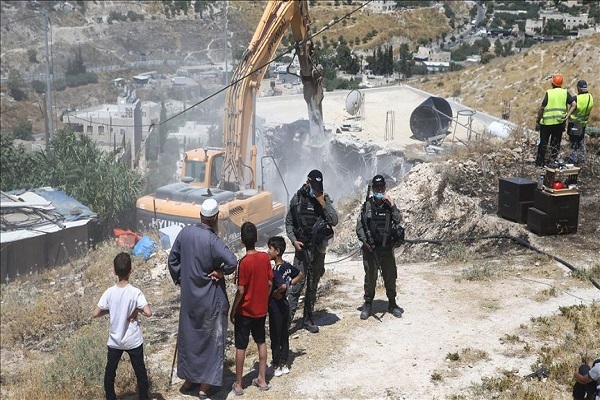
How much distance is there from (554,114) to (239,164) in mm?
7214

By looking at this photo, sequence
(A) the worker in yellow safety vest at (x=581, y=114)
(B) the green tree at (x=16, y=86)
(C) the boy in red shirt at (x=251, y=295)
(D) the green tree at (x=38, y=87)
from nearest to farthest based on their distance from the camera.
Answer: (C) the boy in red shirt at (x=251, y=295), (A) the worker in yellow safety vest at (x=581, y=114), (B) the green tree at (x=16, y=86), (D) the green tree at (x=38, y=87)

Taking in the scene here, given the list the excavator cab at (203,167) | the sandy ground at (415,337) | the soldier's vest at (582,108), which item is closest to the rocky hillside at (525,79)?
the soldier's vest at (582,108)

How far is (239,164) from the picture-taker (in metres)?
17.5

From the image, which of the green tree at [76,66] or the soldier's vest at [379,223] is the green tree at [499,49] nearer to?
the green tree at [76,66]

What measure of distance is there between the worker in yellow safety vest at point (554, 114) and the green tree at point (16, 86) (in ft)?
234

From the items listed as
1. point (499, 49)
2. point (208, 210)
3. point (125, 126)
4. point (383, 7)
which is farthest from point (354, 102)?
point (383, 7)

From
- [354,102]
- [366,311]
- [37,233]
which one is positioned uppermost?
[354,102]

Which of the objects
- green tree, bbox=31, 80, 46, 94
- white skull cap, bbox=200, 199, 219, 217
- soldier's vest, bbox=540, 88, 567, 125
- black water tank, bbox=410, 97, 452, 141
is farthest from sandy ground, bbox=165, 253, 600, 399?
green tree, bbox=31, 80, 46, 94

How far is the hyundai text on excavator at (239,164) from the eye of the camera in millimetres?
16828

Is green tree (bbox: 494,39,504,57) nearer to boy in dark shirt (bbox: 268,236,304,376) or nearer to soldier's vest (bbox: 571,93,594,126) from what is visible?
soldier's vest (bbox: 571,93,594,126)

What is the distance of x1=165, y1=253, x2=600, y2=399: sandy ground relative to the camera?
7.05 meters

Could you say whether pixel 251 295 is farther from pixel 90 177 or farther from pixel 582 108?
pixel 90 177

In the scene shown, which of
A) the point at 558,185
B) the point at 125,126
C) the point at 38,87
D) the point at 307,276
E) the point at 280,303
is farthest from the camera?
the point at 38,87

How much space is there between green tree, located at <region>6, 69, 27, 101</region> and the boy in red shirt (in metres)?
75.8
